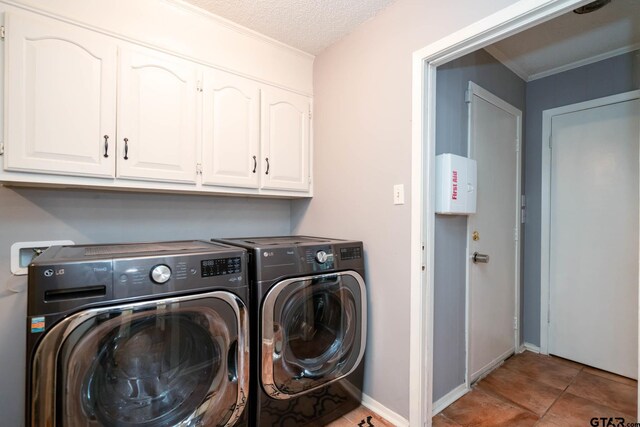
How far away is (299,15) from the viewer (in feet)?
5.96

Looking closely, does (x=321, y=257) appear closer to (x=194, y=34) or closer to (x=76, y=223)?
(x=76, y=223)

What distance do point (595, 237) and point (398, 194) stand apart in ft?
6.21

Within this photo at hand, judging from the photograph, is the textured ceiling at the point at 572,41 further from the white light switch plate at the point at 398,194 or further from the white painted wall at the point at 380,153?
the white light switch plate at the point at 398,194

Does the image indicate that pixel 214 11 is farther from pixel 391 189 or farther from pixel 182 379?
pixel 182 379

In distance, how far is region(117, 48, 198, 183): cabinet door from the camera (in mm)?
1544

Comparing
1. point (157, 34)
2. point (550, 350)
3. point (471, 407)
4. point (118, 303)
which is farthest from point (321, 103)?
point (550, 350)

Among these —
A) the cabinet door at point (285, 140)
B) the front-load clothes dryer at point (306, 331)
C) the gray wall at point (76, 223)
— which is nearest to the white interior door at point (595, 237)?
the front-load clothes dryer at point (306, 331)

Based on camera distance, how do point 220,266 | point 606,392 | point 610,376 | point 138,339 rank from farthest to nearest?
point 610,376
point 606,392
point 220,266
point 138,339

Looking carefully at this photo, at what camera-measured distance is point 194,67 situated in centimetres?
175

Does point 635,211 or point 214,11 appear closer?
point 214,11

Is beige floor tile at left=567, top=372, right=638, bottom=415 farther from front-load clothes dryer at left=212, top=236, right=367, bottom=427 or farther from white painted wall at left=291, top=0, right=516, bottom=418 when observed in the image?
front-load clothes dryer at left=212, top=236, right=367, bottom=427

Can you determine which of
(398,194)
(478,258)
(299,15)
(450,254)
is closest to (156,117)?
(299,15)

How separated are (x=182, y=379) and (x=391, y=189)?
1395mm

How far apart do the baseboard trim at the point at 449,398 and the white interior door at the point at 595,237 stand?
1.20 metres
